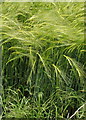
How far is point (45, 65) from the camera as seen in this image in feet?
7.69

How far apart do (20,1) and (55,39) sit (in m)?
0.53

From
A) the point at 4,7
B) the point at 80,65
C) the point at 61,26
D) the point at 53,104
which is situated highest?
the point at 4,7

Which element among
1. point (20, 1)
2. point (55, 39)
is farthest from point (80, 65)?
point (20, 1)

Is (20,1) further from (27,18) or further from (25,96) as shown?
(25,96)

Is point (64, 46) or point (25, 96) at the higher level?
point (64, 46)

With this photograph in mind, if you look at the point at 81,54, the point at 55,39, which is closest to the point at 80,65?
the point at 81,54

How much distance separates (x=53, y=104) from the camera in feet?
7.93

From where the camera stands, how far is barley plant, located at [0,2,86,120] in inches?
93.0

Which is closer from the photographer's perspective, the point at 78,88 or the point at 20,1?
the point at 78,88

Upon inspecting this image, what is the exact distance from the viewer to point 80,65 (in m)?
2.42

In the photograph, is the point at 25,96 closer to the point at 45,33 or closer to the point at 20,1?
the point at 45,33

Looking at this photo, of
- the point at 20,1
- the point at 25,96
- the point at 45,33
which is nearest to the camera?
the point at 45,33

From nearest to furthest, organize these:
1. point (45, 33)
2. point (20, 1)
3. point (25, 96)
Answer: point (45, 33), point (25, 96), point (20, 1)

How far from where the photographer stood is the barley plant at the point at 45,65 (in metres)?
2.36
